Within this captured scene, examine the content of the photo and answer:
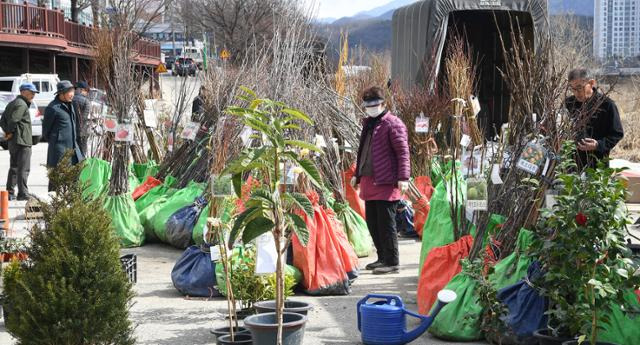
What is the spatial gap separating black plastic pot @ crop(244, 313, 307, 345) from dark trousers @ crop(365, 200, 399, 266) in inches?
105

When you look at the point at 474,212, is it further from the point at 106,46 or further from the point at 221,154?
the point at 106,46

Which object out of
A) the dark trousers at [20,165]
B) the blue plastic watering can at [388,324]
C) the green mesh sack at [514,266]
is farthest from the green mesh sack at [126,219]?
the green mesh sack at [514,266]

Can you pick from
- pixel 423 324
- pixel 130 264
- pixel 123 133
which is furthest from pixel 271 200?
pixel 123 133

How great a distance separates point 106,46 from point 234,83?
1.87m

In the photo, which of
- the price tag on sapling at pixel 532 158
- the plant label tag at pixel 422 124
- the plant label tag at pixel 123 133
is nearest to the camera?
the price tag on sapling at pixel 532 158

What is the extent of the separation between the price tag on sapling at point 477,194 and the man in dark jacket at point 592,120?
2.55ft

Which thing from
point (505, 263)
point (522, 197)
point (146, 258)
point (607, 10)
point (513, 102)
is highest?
point (607, 10)

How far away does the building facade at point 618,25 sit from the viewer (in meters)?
68.4

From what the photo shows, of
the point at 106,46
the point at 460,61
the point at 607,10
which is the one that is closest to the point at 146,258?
the point at 106,46

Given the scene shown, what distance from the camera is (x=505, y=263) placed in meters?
5.71

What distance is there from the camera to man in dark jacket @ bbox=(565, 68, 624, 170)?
6.36 meters

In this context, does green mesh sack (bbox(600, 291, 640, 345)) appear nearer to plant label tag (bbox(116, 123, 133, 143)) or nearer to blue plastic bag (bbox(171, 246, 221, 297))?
blue plastic bag (bbox(171, 246, 221, 297))

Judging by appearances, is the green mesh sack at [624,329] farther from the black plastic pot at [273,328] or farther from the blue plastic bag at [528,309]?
the black plastic pot at [273,328]

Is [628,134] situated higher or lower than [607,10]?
lower
